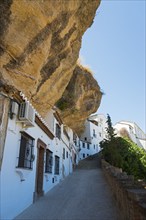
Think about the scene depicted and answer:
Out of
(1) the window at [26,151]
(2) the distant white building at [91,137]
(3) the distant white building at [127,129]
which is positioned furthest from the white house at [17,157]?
(3) the distant white building at [127,129]

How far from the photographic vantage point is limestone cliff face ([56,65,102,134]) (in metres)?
20.7

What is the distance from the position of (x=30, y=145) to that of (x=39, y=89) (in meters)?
4.96

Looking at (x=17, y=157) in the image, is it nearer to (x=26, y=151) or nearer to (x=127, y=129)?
(x=26, y=151)

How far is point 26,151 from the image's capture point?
7523 mm

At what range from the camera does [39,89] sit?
12.0 meters

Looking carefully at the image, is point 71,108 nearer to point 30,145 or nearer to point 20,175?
point 30,145

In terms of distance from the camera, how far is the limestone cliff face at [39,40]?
26.4 ft

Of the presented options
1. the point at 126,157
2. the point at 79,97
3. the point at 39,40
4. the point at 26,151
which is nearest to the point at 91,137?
the point at 126,157

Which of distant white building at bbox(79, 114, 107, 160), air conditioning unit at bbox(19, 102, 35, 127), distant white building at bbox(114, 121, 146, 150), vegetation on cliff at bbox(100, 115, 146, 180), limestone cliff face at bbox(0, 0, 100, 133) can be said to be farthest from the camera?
distant white building at bbox(114, 121, 146, 150)

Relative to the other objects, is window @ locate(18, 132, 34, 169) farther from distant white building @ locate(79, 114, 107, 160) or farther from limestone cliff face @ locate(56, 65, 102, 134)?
distant white building @ locate(79, 114, 107, 160)

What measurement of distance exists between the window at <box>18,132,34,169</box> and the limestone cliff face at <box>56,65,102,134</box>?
42.1 ft

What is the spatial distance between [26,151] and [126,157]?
18355 millimetres

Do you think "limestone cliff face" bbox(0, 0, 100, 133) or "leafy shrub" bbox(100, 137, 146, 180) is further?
"leafy shrub" bbox(100, 137, 146, 180)

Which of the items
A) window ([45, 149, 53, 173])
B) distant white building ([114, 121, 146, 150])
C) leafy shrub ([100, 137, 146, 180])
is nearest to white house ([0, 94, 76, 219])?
window ([45, 149, 53, 173])
